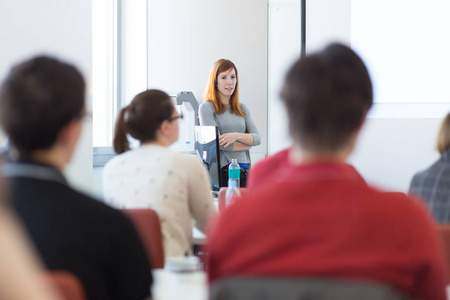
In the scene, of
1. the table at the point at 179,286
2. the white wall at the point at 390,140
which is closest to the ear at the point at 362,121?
the table at the point at 179,286

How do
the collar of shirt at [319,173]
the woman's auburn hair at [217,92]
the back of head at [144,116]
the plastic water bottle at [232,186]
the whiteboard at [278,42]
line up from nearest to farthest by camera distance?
the collar of shirt at [319,173] < the back of head at [144,116] < the plastic water bottle at [232,186] < the woman's auburn hair at [217,92] < the whiteboard at [278,42]

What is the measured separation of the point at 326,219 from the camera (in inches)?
42.3

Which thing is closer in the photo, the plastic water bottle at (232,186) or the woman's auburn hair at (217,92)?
the plastic water bottle at (232,186)

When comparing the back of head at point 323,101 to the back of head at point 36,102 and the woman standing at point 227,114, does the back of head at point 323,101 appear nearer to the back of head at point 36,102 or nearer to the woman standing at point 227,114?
the back of head at point 36,102

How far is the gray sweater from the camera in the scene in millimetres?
4387

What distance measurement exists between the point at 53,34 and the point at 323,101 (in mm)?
3077

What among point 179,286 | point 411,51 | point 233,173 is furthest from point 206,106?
point 179,286

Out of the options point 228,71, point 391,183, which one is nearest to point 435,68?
point 391,183

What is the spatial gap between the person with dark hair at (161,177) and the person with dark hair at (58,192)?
3.08 feet

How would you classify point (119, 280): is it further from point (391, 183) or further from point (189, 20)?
point (189, 20)

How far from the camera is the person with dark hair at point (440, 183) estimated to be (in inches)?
92.4

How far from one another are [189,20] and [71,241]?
5595 mm

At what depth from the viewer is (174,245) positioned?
7.42 ft

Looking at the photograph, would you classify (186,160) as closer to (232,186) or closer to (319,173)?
(232,186)
